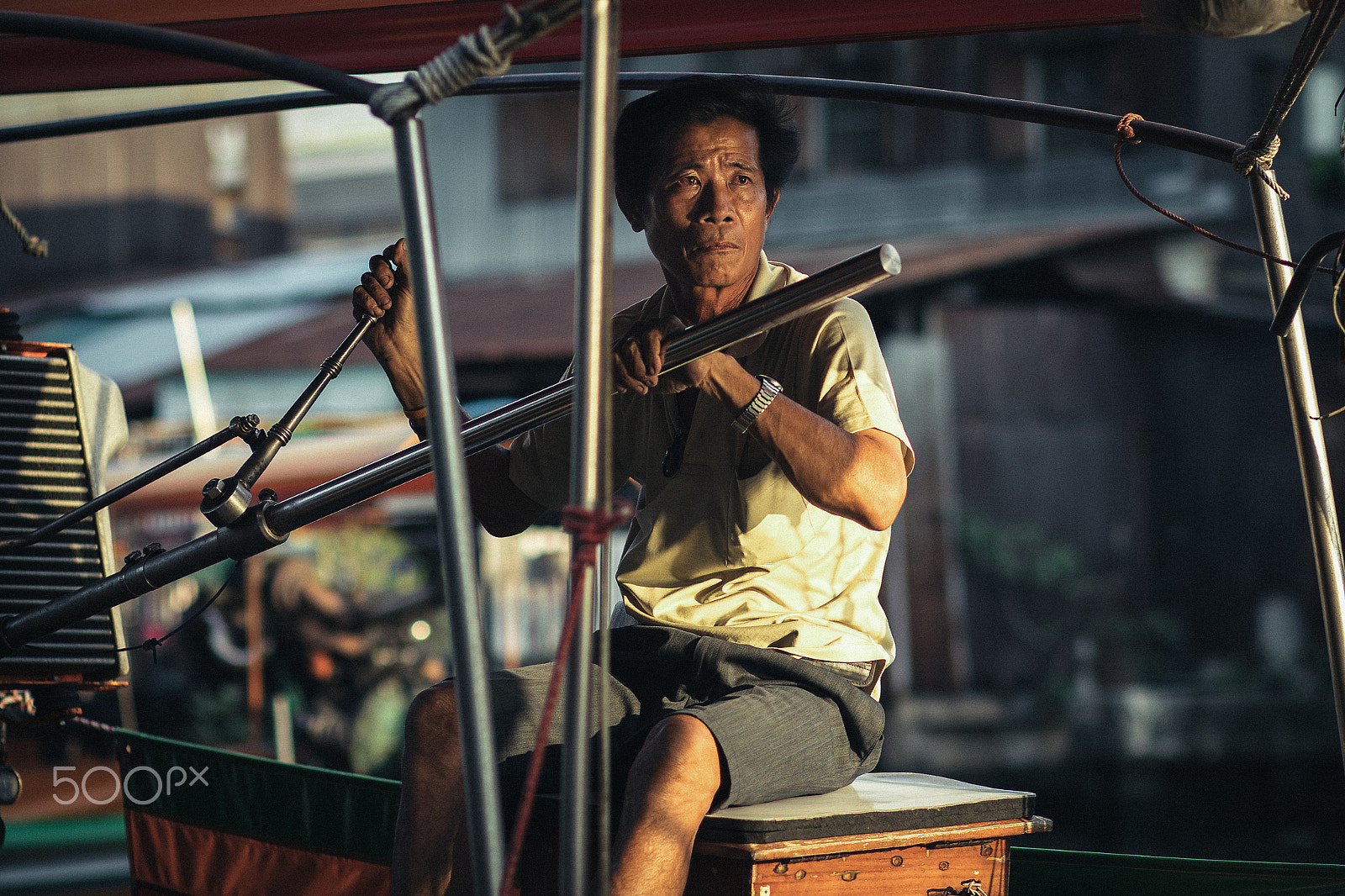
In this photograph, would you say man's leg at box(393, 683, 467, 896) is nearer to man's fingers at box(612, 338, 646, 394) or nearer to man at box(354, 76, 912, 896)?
man at box(354, 76, 912, 896)

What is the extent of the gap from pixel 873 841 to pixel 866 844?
13 mm

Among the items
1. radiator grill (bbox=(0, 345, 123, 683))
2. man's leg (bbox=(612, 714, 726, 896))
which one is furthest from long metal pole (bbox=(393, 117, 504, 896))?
radiator grill (bbox=(0, 345, 123, 683))

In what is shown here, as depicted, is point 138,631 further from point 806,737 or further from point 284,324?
point 806,737

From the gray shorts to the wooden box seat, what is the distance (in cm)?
5

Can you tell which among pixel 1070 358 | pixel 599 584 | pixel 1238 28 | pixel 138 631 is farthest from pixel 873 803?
pixel 1070 358

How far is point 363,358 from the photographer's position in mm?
10211

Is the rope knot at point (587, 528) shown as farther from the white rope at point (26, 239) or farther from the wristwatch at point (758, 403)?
the white rope at point (26, 239)

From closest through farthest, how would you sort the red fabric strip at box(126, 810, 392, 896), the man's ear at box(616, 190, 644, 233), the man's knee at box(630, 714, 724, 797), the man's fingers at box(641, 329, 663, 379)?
1. the man's fingers at box(641, 329, 663, 379)
2. the man's knee at box(630, 714, 724, 797)
3. the man's ear at box(616, 190, 644, 233)
4. the red fabric strip at box(126, 810, 392, 896)

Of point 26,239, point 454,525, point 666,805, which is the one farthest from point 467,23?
point 666,805

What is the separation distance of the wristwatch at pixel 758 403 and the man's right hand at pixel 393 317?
1.72 ft

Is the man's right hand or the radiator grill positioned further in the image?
the radiator grill

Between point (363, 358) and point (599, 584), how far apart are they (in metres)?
8.99

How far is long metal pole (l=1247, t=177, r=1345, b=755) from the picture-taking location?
2.06 metres

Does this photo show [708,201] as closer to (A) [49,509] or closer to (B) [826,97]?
(B) [826,97]
